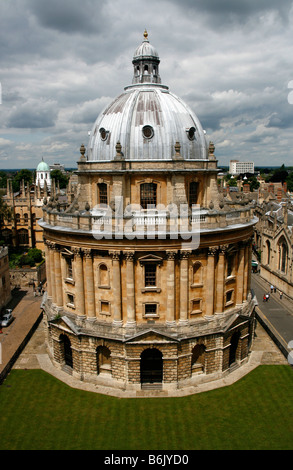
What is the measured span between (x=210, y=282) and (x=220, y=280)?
1104mm

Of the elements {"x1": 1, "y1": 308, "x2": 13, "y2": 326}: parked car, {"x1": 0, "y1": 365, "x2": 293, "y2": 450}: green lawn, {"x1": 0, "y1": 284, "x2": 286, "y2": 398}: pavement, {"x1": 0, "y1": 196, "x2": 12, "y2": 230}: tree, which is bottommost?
{"x1": 0, "y1": 365, "x2": 293, "y2": 450}: green lawn

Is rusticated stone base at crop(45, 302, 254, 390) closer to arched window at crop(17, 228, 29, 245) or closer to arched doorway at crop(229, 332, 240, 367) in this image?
arched doorway at crop(229, 332, 240, 367)

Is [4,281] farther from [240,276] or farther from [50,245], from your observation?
[240,276]

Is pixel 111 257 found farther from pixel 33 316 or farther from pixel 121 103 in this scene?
pixel 33 316

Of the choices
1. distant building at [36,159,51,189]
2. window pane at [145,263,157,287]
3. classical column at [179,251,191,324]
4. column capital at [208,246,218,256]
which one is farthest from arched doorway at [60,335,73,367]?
distant building at [36,159,51,189]

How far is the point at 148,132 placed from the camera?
30000 millimetres

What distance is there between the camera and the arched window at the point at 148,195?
29.9 m

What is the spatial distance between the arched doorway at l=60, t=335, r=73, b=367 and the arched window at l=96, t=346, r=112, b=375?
11.8 ft

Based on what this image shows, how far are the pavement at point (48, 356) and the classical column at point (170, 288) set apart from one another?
5878 mm

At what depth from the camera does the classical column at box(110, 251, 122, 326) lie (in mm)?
27036

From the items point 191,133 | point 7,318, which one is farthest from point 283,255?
point 7,318

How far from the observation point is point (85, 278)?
94.7 ft

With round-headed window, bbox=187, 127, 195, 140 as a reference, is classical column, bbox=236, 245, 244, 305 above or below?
below

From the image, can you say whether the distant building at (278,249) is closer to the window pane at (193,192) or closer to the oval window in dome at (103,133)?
the window pane at (193,192)
